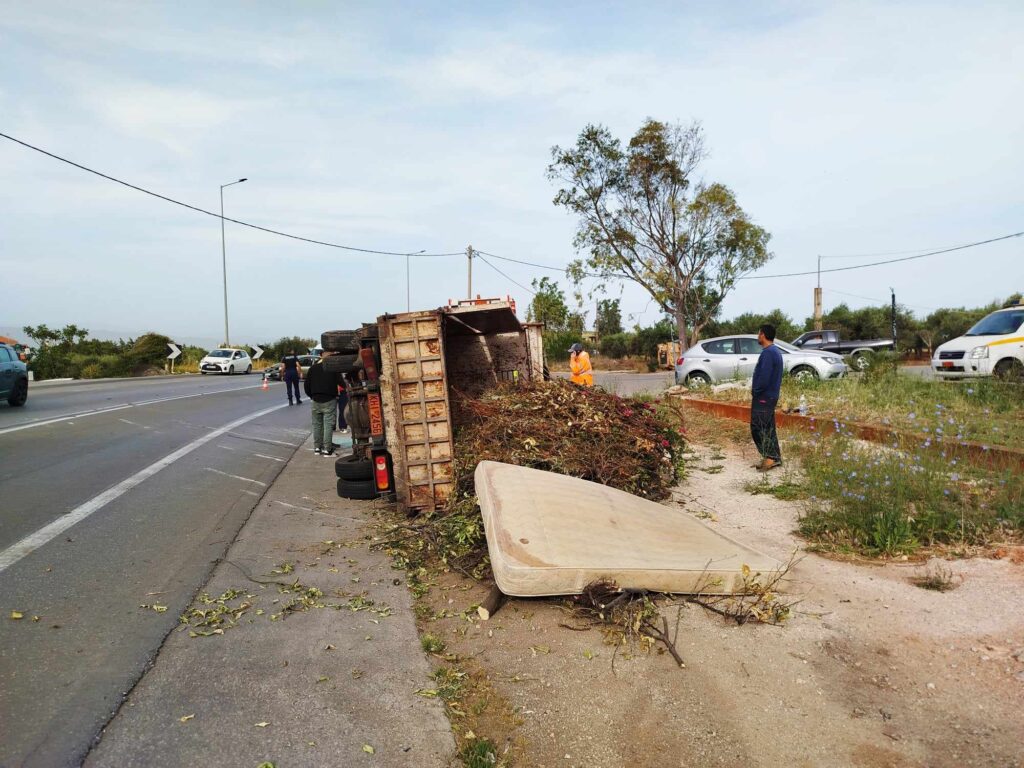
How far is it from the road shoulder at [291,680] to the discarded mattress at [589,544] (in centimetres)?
74

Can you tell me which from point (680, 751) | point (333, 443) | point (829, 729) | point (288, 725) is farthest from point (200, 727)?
point (333, 443)

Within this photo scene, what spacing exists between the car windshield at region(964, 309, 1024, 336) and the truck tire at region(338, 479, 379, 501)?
12.8 metres

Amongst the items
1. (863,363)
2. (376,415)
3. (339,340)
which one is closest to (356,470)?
(376,415)

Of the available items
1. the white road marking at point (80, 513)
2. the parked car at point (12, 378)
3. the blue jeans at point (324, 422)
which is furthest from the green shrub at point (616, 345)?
the white road marking at point (80, 513)

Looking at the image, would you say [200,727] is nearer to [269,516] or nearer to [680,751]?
[680,751]

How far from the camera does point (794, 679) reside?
10.8 ft

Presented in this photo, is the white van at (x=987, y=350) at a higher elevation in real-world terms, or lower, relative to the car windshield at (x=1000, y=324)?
lower

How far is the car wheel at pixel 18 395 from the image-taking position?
647 inches

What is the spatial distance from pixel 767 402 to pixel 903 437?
4.84ft

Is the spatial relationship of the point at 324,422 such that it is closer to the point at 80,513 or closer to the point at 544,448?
the point at 80,513

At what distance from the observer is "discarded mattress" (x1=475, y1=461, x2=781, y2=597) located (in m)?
3.90

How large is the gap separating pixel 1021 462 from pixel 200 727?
22.4ft

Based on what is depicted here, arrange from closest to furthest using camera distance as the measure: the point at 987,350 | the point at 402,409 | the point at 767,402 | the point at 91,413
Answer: the point at 402,409
the point at 767,402
the point at 987,350
the point at 91,413

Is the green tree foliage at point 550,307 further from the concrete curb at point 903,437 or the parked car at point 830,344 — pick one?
the concrete curb at point 903,437
